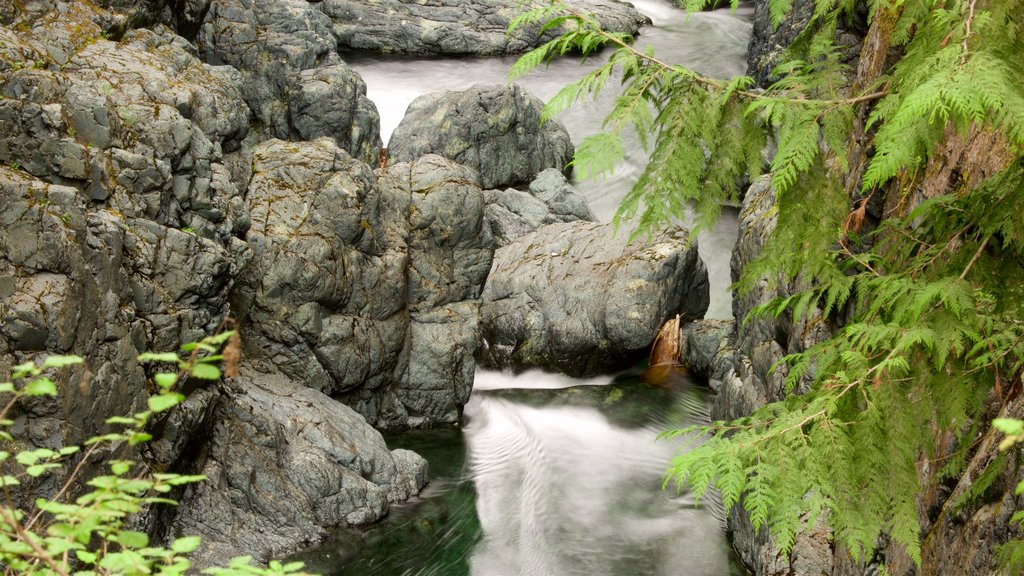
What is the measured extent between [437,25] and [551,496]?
694 inches

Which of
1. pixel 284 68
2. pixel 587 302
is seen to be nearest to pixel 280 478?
pixel 587 302

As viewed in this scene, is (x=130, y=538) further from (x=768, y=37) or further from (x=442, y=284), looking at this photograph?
(x=768, y=37)

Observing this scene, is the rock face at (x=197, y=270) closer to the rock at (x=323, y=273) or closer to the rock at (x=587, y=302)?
the rock at (x=323, y=273)

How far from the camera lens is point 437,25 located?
25.6m

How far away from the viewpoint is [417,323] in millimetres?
13617

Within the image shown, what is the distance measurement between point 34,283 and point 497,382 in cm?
865

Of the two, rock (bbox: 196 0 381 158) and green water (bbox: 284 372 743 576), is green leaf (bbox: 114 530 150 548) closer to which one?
green water (bbox: 284 372 743 576)

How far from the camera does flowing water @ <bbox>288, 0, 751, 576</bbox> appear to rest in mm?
10219

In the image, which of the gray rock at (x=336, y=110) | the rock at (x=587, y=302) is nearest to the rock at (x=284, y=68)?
the gray rock at (x=336, y=110)

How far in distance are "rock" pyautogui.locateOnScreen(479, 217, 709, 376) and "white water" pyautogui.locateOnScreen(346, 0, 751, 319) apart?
3.49 metres

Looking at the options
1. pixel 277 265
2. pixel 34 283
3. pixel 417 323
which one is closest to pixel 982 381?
pixel 34 283

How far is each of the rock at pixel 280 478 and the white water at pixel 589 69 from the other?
411 inches

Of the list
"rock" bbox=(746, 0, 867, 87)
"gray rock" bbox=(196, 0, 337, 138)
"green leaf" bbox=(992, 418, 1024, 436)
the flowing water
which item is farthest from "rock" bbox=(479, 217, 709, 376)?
"green leaf" bbox=(992, 418, 1024, 436)

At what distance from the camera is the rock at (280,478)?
375 inches
